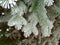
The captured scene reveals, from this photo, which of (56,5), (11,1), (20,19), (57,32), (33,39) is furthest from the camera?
(33,39)

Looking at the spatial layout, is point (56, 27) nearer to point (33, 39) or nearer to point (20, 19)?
point (33, 39)

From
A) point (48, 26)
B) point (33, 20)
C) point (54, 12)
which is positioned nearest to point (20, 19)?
point (33, 20)

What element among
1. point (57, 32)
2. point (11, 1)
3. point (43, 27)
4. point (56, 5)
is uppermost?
point (11, 1)

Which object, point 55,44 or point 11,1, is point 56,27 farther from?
point 11,1

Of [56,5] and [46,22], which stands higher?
[56,5]

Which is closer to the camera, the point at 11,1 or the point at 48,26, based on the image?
the point at 11,1

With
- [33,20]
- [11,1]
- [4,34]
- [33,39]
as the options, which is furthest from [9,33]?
[11,1]

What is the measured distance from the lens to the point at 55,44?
1816 mm

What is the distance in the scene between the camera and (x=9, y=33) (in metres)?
1.93

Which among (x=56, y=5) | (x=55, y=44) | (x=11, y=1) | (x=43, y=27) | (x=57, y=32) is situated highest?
(x=11, y=1)

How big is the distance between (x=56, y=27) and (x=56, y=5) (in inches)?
10.7

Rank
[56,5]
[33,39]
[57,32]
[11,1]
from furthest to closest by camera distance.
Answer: [33,39] < [57,32] < [56,5] < [11,1]

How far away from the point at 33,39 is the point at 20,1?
1.84 ft

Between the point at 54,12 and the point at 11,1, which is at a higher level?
the point at 11,1
